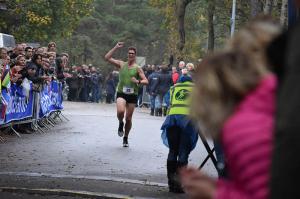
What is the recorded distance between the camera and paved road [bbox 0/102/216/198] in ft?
33.9

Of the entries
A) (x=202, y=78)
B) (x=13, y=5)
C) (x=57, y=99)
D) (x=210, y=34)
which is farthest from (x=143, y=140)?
(x=210, y=34)

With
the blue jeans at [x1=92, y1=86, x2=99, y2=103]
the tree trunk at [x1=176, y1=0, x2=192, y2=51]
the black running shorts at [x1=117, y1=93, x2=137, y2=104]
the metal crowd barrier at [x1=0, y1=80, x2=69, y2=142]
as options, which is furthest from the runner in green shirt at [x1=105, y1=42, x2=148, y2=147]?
the blue jeans at [x1=92, y1=86, x2=99, y2=103]

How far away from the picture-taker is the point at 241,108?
2107mm

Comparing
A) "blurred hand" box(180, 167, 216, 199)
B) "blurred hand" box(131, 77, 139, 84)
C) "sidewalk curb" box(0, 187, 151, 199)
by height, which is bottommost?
"sidewalk curb" box(0, 187, 151, 199)

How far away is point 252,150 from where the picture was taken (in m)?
2.02

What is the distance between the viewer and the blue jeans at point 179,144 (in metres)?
A: 8.94

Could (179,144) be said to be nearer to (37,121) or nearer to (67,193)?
(67,193)

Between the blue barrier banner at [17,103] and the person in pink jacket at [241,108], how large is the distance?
12.0 m

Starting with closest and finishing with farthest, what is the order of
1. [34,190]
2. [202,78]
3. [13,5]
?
[202,78] → [34,190] → [13,5]

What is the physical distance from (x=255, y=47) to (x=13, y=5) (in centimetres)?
3044

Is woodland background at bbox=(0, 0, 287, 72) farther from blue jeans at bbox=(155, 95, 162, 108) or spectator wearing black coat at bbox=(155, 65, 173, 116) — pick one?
blue jeans at bbox=(155, 95, 162, 108)

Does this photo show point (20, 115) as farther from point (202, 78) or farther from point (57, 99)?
point (202, 78)

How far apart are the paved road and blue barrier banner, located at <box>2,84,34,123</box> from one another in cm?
50

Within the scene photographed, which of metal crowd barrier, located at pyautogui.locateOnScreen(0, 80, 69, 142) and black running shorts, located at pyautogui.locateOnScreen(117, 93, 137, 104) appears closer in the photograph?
black running shorts, located at pyautogui.locateOnScreen(117, 93, 137, 104)
